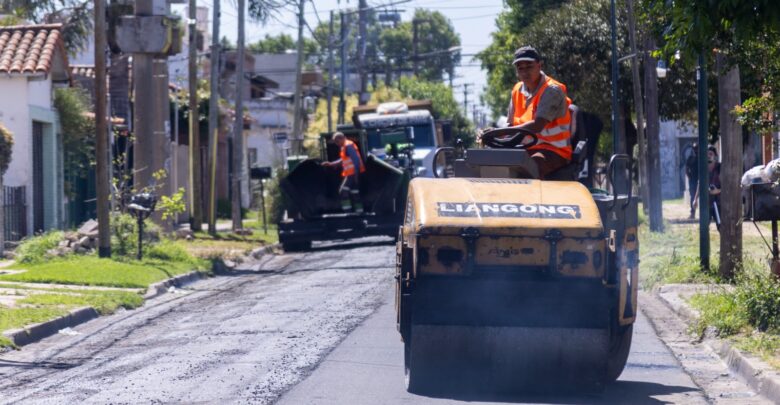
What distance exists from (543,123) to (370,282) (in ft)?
25.2

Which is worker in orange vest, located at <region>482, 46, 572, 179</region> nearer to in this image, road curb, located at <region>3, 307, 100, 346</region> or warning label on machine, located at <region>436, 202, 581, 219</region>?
warning label on machine, located at <region>436, 202, 581, 219</region>

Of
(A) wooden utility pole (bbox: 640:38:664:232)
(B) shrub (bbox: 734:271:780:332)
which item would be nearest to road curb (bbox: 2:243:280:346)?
(B) shrub (bbox: 734:271:780:332)

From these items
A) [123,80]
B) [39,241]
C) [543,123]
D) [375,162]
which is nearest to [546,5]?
[123,80]

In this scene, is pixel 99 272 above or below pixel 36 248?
below

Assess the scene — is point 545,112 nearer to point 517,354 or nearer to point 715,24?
point 715,24

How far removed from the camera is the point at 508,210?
8.02 meters

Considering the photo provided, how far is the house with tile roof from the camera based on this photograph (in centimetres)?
2356

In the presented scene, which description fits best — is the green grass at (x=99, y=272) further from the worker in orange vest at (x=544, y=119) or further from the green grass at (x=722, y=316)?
the worker in orange vest at (x=544, y=119)

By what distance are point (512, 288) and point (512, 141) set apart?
164 cm

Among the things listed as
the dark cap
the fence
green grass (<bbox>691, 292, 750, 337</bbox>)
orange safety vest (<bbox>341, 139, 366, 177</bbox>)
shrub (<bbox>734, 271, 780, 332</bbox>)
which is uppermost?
the dark cap

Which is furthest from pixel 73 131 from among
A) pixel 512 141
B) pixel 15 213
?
pixel 512 141

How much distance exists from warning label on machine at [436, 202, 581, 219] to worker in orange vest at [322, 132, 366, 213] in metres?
14.8

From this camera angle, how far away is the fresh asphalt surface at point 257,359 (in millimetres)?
8414

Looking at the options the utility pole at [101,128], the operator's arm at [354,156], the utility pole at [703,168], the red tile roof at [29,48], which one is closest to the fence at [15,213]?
the red tile roof at [29,48]
